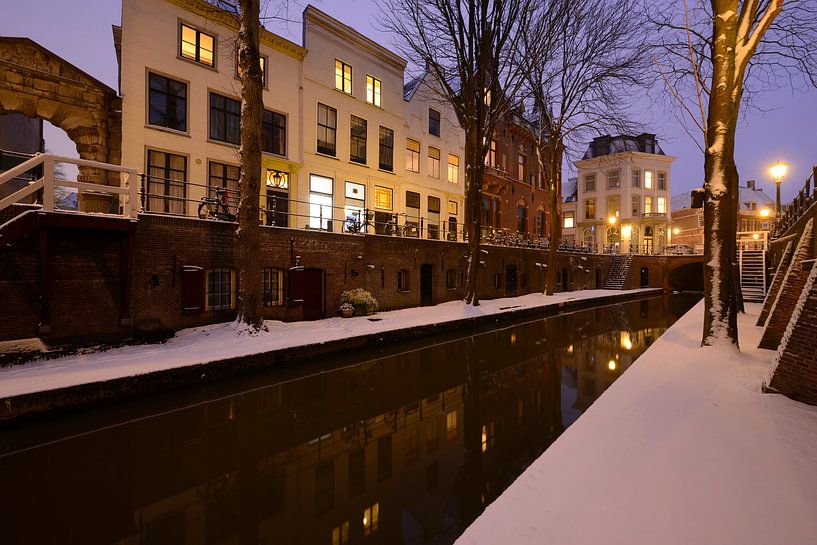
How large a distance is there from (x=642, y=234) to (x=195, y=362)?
4748 cm

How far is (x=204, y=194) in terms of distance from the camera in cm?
1516

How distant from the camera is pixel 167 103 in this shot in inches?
567

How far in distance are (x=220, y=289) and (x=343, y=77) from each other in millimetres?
13747

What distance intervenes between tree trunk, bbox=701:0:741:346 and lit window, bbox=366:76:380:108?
16.2 metres

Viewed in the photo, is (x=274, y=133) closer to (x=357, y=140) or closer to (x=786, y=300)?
(x=357, y=140)

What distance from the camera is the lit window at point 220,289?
11797 mm

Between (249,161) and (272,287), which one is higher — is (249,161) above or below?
above

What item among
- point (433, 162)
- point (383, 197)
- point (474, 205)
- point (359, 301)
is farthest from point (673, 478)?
point (433, 162)

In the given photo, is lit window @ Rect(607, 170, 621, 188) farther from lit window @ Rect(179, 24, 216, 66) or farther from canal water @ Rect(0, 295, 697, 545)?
lit window @ Rect(179, 24, 216, 66)

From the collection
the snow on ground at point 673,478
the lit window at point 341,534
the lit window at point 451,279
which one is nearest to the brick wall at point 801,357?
the snow on ground at point 673,478

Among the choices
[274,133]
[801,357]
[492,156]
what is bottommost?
[801,357]

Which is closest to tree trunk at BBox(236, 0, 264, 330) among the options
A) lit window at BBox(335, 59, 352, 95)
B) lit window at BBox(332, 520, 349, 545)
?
lit window at BBox(332, 520, 349, 545)

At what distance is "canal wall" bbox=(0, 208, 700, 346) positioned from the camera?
8.27 meters

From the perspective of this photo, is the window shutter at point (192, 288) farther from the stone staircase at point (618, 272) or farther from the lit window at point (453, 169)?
the stone staircase at point (618, 272)
